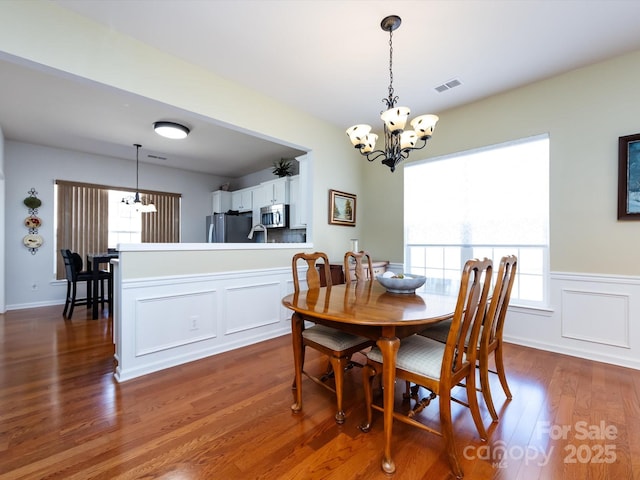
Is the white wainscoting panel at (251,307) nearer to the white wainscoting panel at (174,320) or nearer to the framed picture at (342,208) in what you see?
the white wainscoting panel at (174,320)

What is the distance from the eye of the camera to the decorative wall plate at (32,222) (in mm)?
4684

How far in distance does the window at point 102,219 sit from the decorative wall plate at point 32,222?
0.22 m

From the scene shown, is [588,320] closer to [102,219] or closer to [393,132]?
[393,132]

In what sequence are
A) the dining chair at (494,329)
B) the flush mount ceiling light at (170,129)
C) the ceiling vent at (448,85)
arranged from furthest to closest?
1. the flush mount ceiling light at (170,129)
2. the ceiling vent at (448,85)
3. the dining chair at (494,329)

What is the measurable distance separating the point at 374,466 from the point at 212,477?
78 cm

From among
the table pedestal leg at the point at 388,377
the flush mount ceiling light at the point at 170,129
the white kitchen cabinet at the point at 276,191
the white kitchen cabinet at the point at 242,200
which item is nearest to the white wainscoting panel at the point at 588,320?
the table pedestal leg at the point at 388,377

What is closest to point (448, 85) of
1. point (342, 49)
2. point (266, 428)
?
point (342, 49)

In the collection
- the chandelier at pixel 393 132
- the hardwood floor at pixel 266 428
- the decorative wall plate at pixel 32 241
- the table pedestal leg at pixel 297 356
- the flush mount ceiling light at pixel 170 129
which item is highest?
the flush mount ceiling light at pixel 170 129

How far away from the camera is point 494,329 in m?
1.92

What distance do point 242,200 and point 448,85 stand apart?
434cm

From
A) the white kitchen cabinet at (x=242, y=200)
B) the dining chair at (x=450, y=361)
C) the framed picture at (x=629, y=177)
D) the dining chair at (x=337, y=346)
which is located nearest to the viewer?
the dining chair at (x=450, y=361)

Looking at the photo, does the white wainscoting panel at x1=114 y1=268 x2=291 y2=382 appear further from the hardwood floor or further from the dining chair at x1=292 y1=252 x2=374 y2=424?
the dining chair at x1=292 y1=252 x2=374 y2=424

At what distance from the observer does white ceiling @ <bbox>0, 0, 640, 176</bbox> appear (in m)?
2.04

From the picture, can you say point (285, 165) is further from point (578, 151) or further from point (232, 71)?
point (578, 151)
